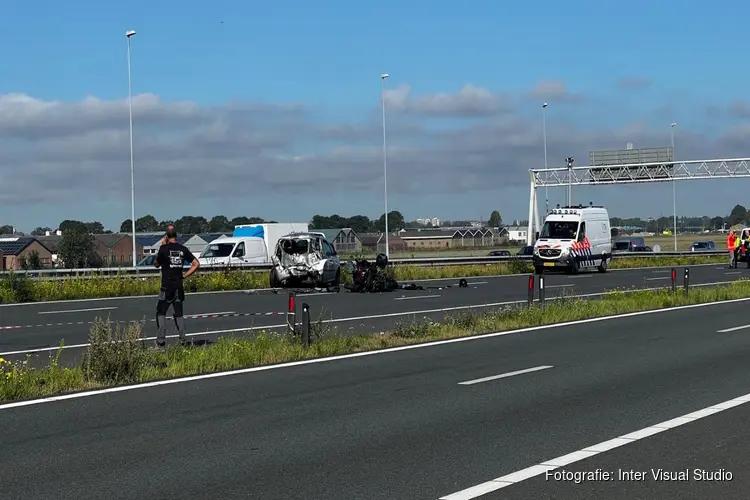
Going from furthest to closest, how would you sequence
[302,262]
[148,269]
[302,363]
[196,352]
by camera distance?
[148,269] < [302,262] < [196,352] < [302,363]

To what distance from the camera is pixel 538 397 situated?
1164 centimetres

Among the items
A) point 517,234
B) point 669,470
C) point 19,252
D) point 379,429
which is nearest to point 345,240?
point 19,252

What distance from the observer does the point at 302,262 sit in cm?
3459

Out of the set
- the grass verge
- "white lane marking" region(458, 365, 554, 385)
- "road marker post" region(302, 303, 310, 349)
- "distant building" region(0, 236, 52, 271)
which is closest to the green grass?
"road marker post" region(302, 303, 310, 349)

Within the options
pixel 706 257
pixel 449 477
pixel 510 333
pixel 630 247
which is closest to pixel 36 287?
pixel 510 333

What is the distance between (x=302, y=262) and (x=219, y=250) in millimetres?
8205

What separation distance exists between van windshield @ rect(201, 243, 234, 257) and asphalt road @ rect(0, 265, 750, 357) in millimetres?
8585

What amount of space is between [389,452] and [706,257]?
63.8 m

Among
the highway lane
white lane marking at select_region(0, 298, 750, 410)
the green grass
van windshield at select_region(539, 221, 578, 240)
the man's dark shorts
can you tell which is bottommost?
the highway lane

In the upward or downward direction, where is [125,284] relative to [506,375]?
upward

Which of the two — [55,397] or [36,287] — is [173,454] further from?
[36,287]

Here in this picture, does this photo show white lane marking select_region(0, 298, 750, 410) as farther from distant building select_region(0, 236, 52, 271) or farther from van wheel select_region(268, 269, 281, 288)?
distant building select_region(0, 236, 52, 271)

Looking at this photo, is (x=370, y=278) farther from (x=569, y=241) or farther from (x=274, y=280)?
(x=569, y=241)

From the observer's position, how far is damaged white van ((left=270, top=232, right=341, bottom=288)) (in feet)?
113
